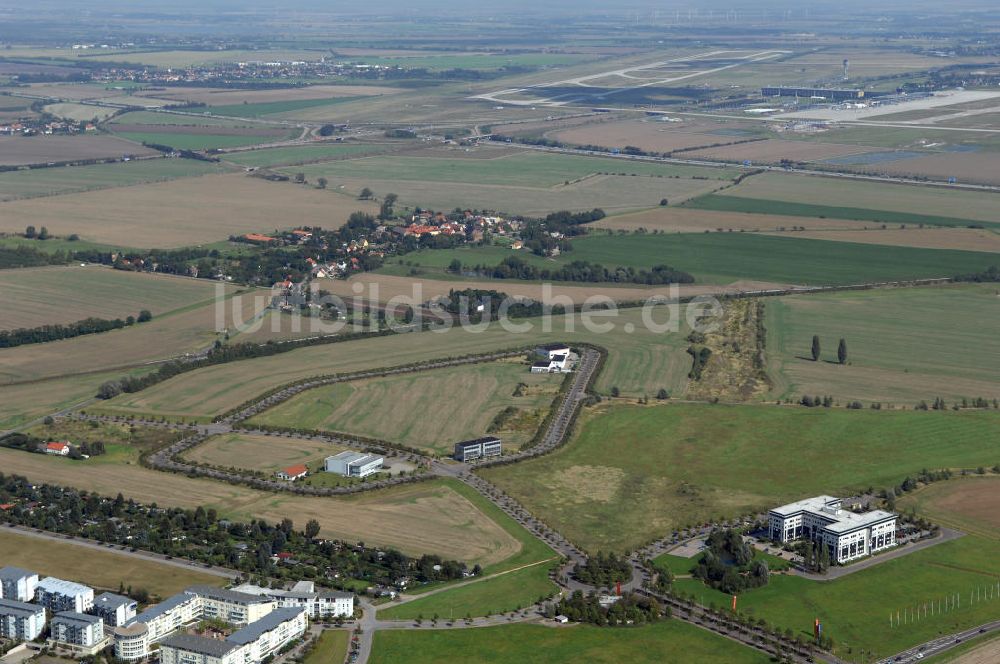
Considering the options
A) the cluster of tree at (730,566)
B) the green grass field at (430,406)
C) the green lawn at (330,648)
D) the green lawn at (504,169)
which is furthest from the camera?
the green lawn at (504,169)

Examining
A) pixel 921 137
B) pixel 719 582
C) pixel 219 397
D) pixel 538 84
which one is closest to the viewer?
pixel 719 582

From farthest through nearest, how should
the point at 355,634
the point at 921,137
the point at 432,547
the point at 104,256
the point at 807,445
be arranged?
the point at 921,137
the point at 104,256
the point at 807,445
the point at 432,547
the point at 355,634

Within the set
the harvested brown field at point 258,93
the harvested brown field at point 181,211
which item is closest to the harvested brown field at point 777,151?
the harvested brown field at point 181,211

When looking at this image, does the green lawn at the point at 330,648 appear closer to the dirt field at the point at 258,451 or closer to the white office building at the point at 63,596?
the white office building at the point at 63,596

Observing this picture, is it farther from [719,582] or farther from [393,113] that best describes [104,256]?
[393,113]

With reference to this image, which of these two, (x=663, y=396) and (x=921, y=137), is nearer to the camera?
(x=663, y=396)

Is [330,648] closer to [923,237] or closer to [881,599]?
[881,599]

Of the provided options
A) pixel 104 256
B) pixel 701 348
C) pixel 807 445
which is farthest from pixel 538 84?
pixel 807 445
